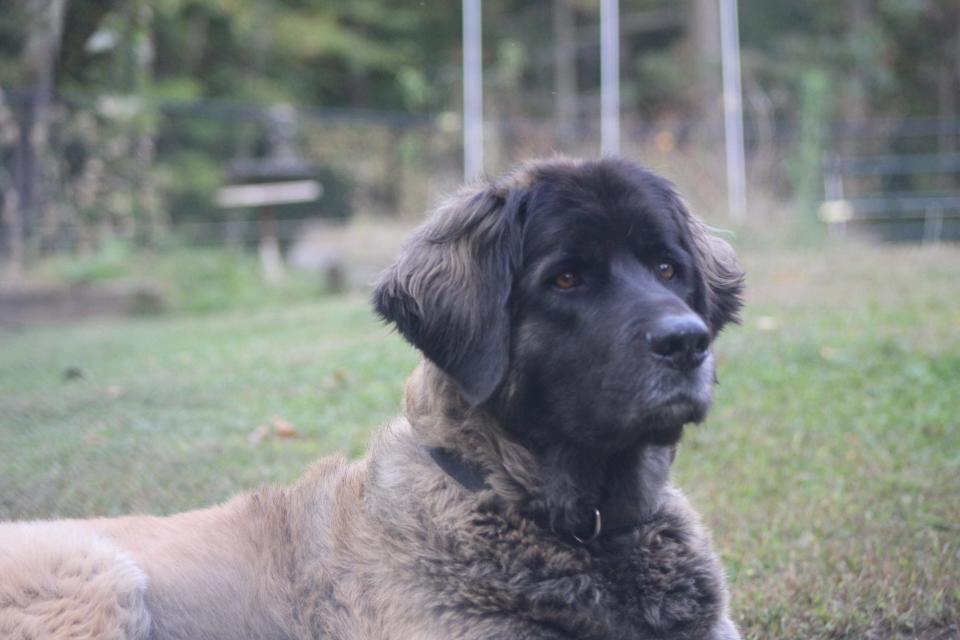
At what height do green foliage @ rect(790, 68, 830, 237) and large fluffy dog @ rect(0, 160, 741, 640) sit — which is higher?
green foliage @ rect(790, 68, 830, 237)

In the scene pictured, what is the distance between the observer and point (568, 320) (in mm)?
3428

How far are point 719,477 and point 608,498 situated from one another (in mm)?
2526

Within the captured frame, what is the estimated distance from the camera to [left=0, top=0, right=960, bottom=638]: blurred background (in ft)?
18.2

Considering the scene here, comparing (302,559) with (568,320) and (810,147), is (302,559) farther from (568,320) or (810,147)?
(810,147)

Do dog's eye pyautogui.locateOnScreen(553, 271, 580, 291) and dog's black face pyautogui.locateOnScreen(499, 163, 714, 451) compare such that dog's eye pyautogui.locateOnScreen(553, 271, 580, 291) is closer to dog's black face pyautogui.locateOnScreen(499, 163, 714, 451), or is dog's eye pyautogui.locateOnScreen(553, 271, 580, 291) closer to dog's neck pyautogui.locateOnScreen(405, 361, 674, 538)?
dog's black face pyautogui.locateOnScreen(499, 163, 714, 451)

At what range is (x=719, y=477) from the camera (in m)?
5.87

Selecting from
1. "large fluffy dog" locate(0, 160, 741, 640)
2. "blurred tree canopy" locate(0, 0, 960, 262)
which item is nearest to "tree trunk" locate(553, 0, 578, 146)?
"blurred tree canopy" locate(0, 0, 960, 262)

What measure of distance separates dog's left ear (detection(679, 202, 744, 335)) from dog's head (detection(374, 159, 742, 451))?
17 centimetres

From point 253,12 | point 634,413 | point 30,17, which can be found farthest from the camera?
point 253,12

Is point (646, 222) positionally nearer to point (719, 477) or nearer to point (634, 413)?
point (634, 413)

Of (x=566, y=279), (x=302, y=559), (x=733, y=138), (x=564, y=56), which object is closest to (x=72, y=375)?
(x=302, y=559)

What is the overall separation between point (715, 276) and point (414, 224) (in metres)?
15.7

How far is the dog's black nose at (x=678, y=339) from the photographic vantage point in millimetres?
3186

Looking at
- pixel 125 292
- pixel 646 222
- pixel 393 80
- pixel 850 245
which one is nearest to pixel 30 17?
pixel 125 292
